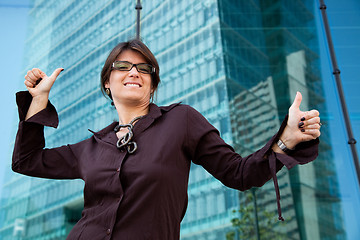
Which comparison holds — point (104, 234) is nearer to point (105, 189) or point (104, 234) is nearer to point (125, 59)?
point (105, 189)

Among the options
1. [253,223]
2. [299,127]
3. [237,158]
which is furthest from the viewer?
[253,223]

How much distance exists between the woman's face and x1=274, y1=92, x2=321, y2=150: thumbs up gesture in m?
0.45

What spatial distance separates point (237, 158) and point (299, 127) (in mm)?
193

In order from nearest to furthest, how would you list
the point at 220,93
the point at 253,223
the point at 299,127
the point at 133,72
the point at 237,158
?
the point at 299,127 → the point at 237,158 → the point at 133,72 → the point at 253,223 → the point at 220,93

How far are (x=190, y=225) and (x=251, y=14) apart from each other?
15.7ft

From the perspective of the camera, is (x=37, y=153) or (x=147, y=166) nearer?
(x=147, y=166)

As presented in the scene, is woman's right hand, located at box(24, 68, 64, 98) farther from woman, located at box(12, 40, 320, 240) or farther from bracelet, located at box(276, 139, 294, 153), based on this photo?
bracelet, located at box(276, 139, 294, 153)

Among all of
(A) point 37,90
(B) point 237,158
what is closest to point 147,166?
(B) point 237,158

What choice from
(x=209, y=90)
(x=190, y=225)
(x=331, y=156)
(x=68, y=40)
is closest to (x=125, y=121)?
(x=331, y=156)

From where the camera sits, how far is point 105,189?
1135mm

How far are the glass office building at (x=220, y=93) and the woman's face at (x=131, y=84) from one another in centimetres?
612

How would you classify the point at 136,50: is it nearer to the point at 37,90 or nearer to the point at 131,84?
the point at 131,84

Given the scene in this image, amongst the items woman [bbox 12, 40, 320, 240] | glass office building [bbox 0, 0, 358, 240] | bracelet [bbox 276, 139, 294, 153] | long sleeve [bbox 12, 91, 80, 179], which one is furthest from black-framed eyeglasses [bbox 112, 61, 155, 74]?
glass office building [bbox 0, 0, 358, 240]

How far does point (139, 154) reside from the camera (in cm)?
115
